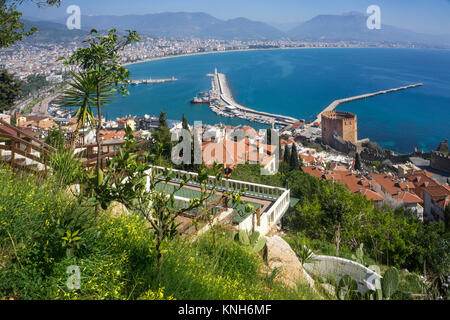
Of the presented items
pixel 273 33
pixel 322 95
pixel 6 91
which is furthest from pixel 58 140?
pixel 273 33

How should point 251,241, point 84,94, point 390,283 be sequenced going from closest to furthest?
1. point 390,283
2. point 84,94
3. point 251,241

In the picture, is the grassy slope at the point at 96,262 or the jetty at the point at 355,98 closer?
the grassy slope at the point at 96,262

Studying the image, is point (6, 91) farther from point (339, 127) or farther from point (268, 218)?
point (339, 127)

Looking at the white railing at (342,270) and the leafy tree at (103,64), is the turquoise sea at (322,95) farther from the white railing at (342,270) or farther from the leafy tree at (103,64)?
the leafy tree at (103,64)

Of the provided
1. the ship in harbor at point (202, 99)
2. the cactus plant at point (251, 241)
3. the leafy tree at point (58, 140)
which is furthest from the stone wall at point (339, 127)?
the cactus plant at point (251, 241)

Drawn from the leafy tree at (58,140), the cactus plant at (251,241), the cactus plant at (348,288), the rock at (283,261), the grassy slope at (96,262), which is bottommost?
the cactus plant at (348,288)

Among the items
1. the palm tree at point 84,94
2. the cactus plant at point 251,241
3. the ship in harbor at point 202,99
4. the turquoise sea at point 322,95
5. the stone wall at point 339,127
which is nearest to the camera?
the palm tree at point 84,94

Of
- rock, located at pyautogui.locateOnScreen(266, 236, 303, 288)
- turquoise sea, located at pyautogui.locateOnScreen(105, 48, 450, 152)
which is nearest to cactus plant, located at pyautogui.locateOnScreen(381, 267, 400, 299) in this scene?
rock, located at pyautogui.locateOnScreen(266, 236, 303, 288)
